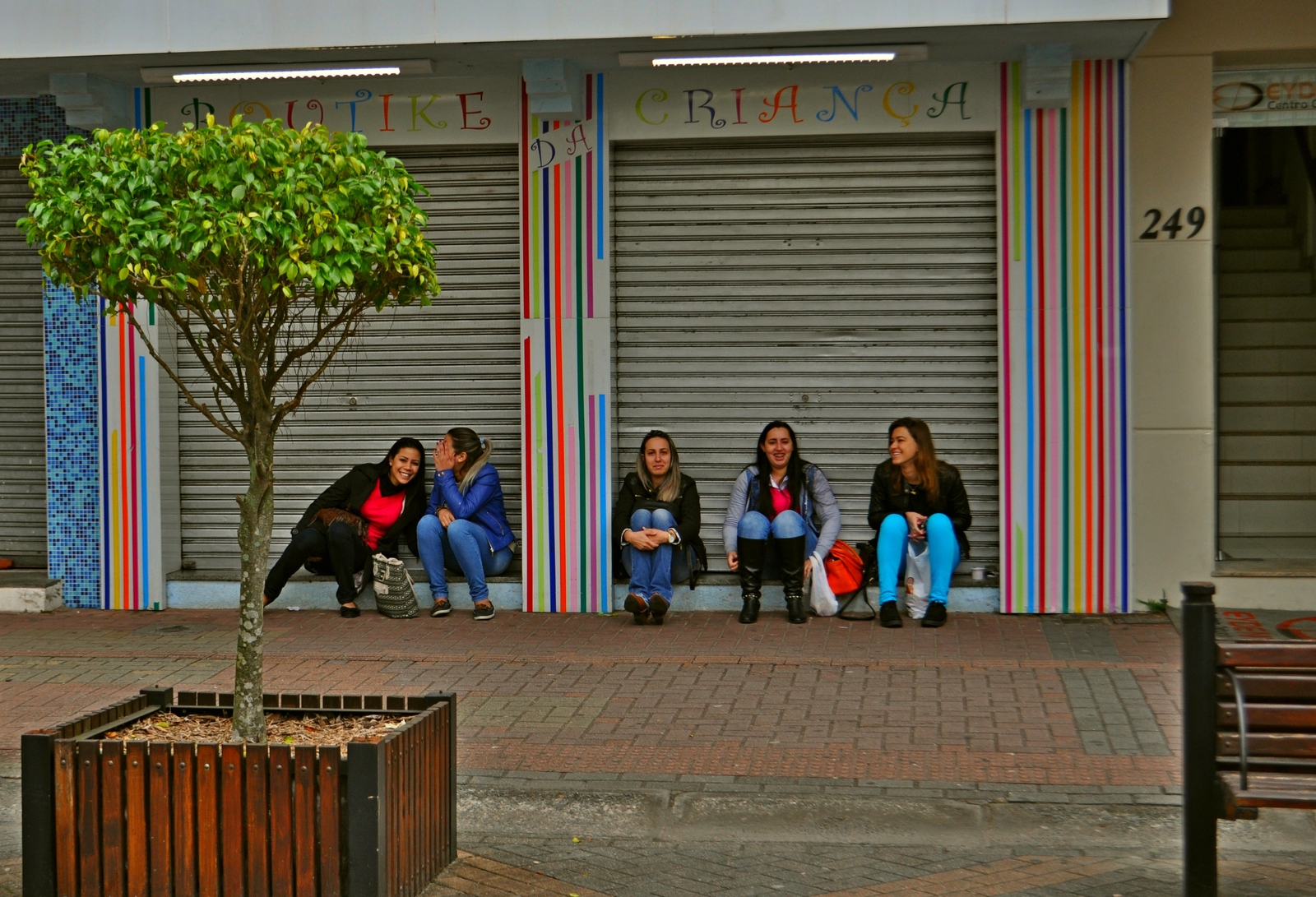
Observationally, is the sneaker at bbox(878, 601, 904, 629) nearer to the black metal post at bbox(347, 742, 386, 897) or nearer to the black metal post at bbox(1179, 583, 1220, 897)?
the black metal post at bbox(1179, 583, 1220, 897)

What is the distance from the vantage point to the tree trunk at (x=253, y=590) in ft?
16.1

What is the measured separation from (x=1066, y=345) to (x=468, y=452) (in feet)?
13.5

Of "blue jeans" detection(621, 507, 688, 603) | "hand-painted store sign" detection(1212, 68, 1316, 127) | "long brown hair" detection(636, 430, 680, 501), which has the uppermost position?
"hand-painted store sign" detection(1212, 68, 1316, 127)

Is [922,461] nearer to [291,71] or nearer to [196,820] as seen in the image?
[291,71]

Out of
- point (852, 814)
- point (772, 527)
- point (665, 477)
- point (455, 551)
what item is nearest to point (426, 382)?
point (455, 551)

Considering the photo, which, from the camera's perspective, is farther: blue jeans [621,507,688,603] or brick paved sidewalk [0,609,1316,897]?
blue jeans [621,507,688,603]

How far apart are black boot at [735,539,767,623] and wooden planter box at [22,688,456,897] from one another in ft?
16.7

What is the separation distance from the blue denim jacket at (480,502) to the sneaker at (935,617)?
9.68 ft

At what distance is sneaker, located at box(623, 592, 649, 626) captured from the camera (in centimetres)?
927

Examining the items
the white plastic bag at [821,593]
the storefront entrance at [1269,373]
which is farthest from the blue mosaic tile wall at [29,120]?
the storefront entrance at [1269,373]

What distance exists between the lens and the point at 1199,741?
4285mm

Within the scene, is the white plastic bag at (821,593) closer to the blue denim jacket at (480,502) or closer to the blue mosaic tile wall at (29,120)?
the blue denim jacket at (480,502)

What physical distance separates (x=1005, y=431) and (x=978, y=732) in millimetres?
3364

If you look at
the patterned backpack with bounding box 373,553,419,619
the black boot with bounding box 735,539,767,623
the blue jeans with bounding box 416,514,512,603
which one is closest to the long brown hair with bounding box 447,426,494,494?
the blue jeans with bounding box 416,514,512,603
